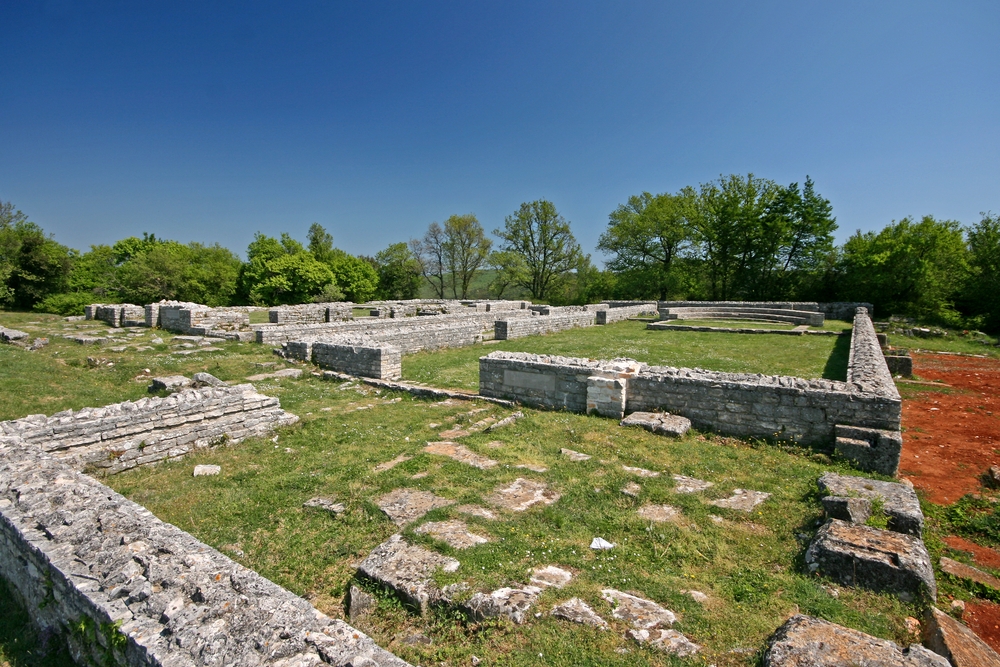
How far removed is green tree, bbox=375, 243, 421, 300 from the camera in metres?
50.6

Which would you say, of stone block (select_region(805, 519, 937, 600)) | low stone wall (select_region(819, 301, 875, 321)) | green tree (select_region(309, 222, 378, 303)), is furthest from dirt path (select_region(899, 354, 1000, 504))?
green tree (select_region(309, 222, 378, 303))

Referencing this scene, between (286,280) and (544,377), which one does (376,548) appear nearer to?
(544,377)

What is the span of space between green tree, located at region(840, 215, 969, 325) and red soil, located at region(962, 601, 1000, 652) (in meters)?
32.2

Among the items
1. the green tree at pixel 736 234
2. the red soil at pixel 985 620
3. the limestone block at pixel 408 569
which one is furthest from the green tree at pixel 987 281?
the limestone block at pixel 408 569

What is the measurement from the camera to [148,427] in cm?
683

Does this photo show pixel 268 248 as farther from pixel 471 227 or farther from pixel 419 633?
pixel 419 633

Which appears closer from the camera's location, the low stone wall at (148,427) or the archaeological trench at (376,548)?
the archaeological trench at (376,548)

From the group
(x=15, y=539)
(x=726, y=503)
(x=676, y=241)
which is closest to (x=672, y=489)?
(x=726, y=503)

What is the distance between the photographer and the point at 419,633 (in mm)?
3369

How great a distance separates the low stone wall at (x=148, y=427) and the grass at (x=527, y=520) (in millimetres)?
317

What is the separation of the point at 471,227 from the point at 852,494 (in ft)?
159

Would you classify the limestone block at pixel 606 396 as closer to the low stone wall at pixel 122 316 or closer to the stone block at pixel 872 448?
the stone block at pixel 872 448

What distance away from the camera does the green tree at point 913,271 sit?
96.0ft

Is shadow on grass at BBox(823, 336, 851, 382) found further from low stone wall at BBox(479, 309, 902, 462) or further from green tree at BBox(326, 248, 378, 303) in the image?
green tree at BBox(326, 248, 378, 303)
